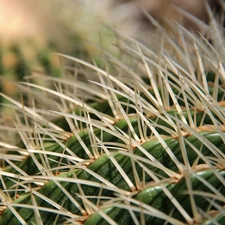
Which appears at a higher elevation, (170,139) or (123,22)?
(170,139)

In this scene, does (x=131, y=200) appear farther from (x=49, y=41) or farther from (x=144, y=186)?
(x=49, y=41)

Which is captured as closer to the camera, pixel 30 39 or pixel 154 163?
pixel 154 163

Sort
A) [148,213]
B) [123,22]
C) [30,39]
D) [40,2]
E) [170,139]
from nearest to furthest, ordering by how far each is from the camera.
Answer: [148,213] → [170,139] → [30,39] → [40,2] → [123,22]

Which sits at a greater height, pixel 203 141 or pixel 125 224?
pixel 203 141

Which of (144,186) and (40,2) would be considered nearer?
(144,186)

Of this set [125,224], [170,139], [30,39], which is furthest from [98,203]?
[30,39]

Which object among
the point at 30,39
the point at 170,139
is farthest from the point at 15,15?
the point at 170,139

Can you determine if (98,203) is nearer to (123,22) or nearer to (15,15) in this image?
(15,15)

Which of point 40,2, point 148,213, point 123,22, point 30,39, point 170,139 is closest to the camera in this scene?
point 148,213
